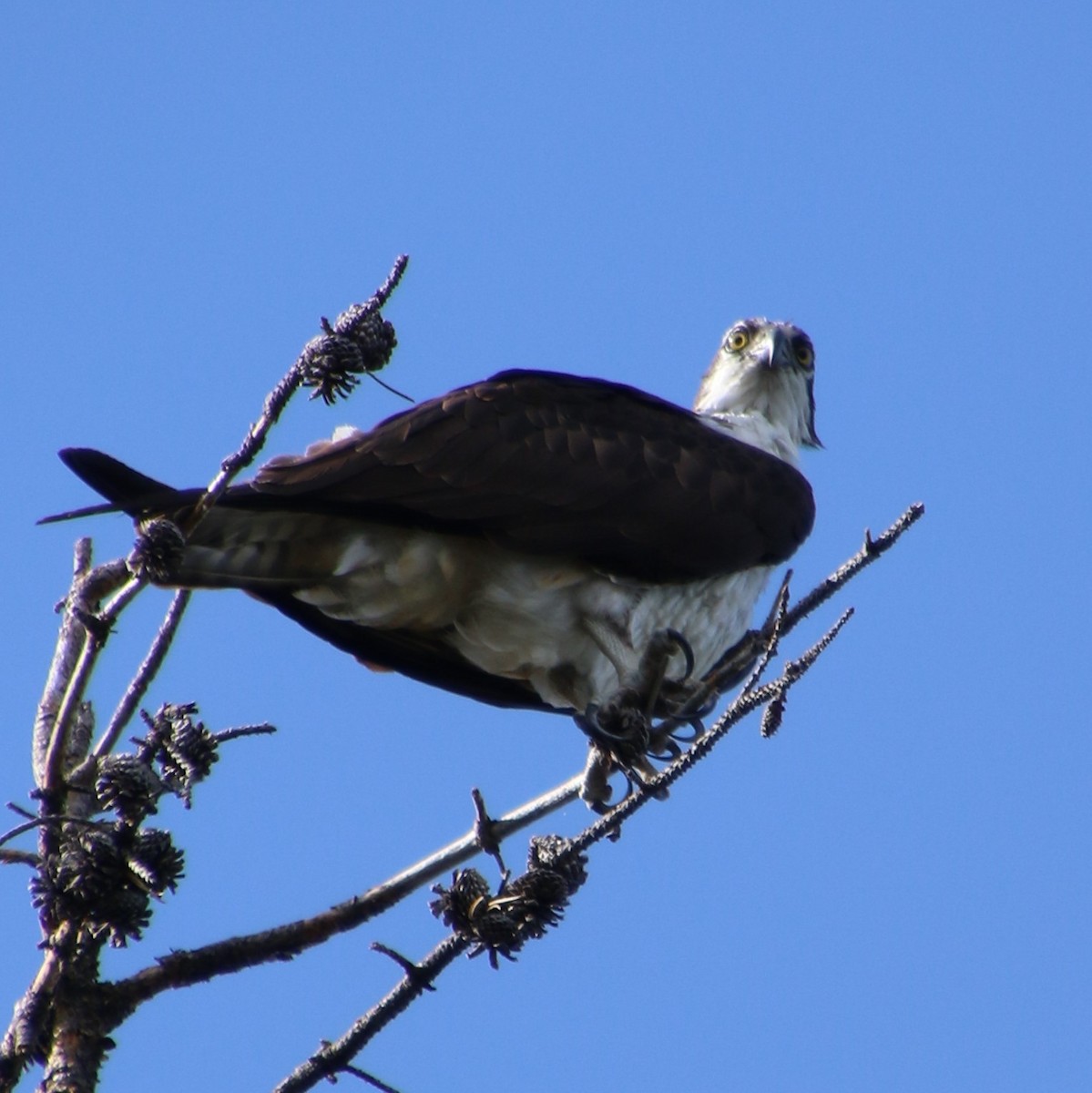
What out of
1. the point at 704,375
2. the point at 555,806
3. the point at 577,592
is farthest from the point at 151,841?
the point at 704,375

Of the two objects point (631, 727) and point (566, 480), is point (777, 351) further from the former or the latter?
point (631, 727)

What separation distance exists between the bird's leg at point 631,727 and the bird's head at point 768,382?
107 inches

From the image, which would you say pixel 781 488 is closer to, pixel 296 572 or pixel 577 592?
pixel 577 592

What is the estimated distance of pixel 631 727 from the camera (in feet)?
15.5

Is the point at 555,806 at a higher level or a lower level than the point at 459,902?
higher

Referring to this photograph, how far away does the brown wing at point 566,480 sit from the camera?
523 centimetres

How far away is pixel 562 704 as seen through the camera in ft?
19.4

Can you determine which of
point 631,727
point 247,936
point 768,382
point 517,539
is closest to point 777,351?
point 768,382

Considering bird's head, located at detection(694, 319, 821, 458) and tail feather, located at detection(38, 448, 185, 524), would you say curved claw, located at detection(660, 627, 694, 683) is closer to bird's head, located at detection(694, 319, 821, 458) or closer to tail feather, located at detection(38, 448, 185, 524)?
tail feather, located at detection(38, 448, 185, 524)

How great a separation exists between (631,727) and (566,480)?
124 centimetres

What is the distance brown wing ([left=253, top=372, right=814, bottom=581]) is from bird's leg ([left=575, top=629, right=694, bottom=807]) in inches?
28.9

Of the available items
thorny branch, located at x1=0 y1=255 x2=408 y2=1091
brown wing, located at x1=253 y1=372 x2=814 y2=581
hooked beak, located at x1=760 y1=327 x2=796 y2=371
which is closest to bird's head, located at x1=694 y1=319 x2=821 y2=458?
hooked beak, located at x1=760 y1=327 x2=796 y2=371

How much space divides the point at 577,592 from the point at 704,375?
8.79ft

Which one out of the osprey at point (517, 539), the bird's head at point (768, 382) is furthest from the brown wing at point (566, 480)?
the bird's head at point (768, 382)
